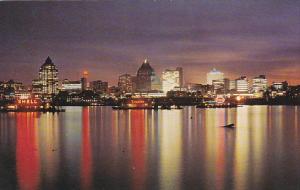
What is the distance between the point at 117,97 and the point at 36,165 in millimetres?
38849

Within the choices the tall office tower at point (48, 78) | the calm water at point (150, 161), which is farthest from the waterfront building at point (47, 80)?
the calm water at point (150, 161)

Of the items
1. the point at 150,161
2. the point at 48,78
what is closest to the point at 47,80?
the point at 48,78

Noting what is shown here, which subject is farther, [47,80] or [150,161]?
[47,80]

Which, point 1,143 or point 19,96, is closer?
point 1,143

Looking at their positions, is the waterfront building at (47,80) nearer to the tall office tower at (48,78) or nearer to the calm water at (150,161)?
the tall office tower at (48,78)

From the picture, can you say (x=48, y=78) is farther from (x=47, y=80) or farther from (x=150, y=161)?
(x=150, y=161)

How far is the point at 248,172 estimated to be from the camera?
6.18m

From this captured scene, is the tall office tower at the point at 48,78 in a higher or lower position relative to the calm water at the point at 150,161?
higher

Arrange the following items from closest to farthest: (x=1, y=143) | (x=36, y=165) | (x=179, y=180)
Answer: (x=179, y=180) < (x=36, y=165) < (x=1, y=143)

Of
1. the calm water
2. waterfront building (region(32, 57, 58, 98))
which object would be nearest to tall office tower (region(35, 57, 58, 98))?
waterfront building (region(32, 57, 58, 98))

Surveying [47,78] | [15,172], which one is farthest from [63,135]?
[47,78]

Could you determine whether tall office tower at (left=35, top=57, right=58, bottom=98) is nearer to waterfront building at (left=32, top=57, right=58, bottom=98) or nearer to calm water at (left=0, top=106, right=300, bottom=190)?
waterfront building at (left=32, top=57, right=58, bottom=98)

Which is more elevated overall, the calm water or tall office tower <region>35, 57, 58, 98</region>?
tall office tower <region>35, 57, 58, 98</region>

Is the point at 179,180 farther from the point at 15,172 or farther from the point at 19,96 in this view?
the point at 19,96
